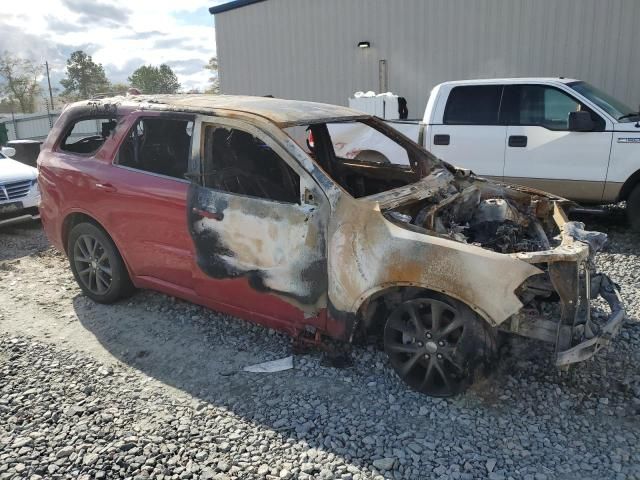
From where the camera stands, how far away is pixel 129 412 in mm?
3172

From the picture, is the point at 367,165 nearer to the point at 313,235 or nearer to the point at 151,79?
the point at 313,235

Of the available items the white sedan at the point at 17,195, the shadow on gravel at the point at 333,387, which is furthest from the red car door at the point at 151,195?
the white sedan at the point at 17,195

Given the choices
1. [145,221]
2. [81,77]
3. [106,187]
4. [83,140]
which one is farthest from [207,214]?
[81,77]

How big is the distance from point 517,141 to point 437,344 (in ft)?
13.8

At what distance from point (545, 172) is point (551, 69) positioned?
5.18m

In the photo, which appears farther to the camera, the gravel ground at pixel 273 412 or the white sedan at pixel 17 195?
the white sedan at pixel 17 195

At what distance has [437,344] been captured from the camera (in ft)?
10.4

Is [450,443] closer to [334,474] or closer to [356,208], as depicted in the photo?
[334,474]

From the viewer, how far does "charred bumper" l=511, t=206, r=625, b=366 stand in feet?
9.32

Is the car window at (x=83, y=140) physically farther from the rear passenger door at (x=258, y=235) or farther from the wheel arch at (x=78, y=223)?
the rear passenger door at (x=258, y=235)

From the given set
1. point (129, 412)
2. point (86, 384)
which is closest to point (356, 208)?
point (129, 412)

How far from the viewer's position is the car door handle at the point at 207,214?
3.65 m

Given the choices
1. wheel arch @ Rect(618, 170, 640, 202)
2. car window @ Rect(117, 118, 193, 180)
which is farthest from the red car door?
wheel arch @ Rect(618, 170, 640, 202)

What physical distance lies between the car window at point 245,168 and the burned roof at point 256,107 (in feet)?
0.62
